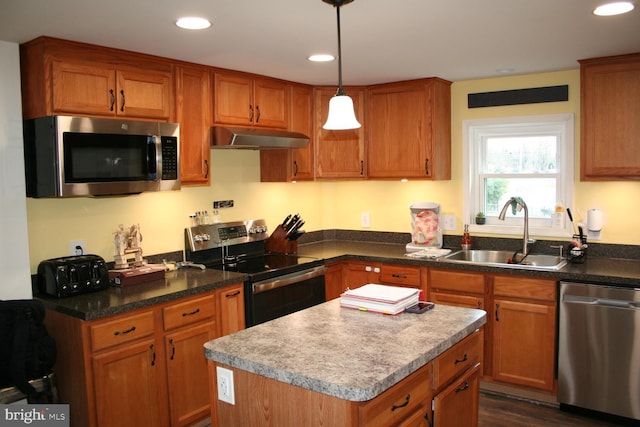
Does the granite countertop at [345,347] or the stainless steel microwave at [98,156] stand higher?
the stainless steel microwave at [98,156]

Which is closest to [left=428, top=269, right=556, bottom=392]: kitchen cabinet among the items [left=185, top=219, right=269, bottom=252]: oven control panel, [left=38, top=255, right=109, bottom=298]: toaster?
[left=185, top=219, right=269, bottom=252]: oven control panel

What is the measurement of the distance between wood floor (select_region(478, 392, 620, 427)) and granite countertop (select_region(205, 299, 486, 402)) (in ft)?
4.20

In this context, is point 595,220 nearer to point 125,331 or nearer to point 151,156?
point 151,156

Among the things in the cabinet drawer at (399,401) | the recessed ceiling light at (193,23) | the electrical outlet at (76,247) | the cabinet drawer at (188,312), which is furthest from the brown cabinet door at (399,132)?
the cabinet drawer at (399,401)

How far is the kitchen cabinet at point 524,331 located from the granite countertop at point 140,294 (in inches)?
68.7

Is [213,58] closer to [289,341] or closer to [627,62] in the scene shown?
[289,341]

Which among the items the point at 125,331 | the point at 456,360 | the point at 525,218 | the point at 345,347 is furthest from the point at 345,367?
the point at 525,218

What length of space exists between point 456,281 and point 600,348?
3.19ft

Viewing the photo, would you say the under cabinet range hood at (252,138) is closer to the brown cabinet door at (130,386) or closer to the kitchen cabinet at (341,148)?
the kitchen cabinet at (341,148)

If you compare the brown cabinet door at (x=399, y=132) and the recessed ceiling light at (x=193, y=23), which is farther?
the brown cabinet door at (x=399, y=132)

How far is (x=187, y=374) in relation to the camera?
10.2 ft

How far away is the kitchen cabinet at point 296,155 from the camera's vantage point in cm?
427

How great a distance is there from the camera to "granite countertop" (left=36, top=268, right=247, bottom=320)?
269 cm

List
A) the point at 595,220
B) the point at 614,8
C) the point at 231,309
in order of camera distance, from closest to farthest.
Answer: the point at 614,8 < the point at 231,309 < the point at 595,220
